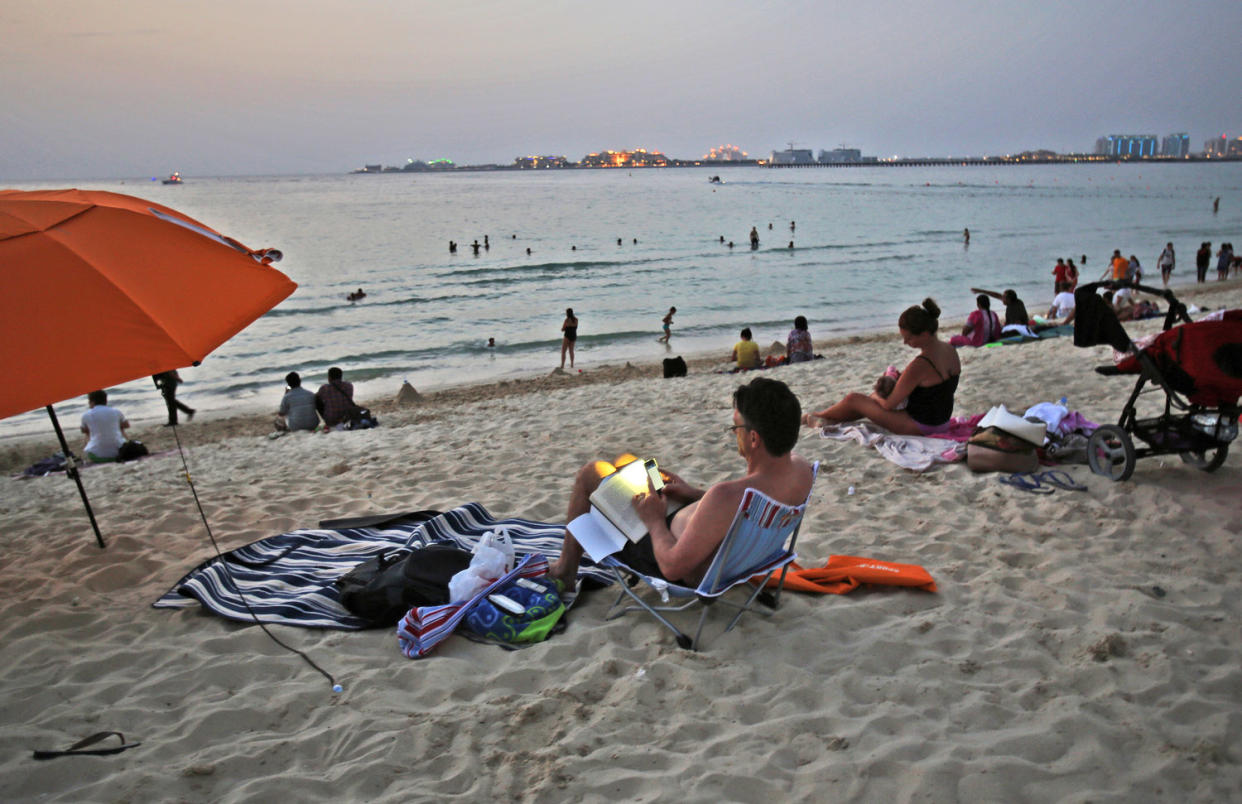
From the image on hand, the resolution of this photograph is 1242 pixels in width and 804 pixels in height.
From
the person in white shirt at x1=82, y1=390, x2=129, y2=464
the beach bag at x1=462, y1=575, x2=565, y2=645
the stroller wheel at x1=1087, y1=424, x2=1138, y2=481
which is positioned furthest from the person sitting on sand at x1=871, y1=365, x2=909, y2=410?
the person in white shirt at x1=82, y1=390, x2=129, y2=464

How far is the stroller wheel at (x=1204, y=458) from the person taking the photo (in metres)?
4.87

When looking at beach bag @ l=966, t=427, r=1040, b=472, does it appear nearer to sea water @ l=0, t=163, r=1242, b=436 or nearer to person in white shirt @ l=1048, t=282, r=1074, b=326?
person in white shirt @ l=1048, t=282, r=1074, b=326

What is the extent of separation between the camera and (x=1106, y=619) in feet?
11.1

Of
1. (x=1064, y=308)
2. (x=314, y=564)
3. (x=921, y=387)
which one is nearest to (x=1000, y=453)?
(x=921, y=387)

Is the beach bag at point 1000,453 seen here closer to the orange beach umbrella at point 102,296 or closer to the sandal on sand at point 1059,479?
the sandal on sand at point 1059,479

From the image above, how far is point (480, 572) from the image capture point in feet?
11.8

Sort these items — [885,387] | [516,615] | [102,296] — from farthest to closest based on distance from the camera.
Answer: [885,387] < [516,615] < [102,296]

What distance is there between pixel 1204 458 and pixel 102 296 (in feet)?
21.2

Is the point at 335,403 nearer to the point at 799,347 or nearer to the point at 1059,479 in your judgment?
the point at 799,347

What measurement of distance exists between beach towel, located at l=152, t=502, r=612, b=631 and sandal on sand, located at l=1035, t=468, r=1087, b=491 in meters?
3.17

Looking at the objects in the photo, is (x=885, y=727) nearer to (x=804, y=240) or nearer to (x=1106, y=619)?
(x=1106, y=619)

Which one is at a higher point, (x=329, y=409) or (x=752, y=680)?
(x=752, y=680)

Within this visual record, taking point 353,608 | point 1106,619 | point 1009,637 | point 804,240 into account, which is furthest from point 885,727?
point 804,240

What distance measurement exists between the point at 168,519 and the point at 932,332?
5779 mm
